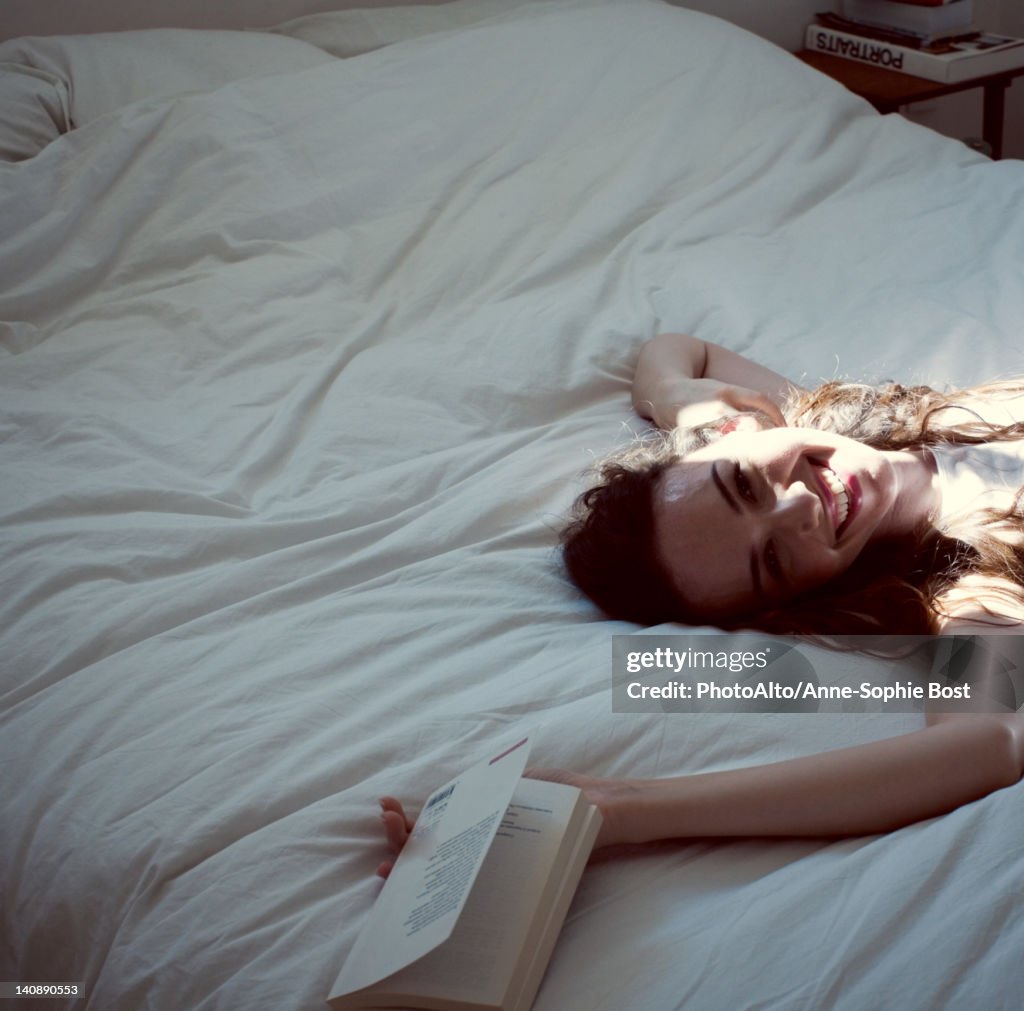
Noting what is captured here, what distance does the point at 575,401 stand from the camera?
1338mm

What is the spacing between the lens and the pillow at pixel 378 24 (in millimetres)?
1884

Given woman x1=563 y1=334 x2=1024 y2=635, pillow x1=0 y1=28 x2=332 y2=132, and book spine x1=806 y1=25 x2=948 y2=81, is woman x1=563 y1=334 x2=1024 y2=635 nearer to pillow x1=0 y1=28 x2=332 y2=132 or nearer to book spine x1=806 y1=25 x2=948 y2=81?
pillow x1=0 y1=28 x2=332 y2=132

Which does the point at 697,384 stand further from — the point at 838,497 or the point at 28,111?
the point at 28,111

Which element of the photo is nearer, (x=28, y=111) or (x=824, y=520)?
(x=824, y=520)

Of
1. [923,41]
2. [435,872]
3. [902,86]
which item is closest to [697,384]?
[435,872]

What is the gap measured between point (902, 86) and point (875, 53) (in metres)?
0.17

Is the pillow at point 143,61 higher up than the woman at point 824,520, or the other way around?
the pillow at point 143,61

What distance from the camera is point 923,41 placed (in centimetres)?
231

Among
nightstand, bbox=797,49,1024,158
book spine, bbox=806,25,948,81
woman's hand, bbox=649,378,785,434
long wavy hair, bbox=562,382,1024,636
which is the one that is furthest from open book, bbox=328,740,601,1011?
book spine, bbox=806,25,948,81

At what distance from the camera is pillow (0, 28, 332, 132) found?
1607 millimetres

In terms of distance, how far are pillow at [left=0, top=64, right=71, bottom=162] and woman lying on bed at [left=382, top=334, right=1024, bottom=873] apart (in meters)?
0.94

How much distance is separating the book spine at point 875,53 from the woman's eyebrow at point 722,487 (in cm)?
158

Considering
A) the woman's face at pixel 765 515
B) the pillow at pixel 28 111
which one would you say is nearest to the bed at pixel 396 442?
the pillow at pixel 28 111

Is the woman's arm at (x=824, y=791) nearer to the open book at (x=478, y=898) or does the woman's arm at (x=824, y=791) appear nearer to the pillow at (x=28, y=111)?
the open book at (x=478, y=898)
